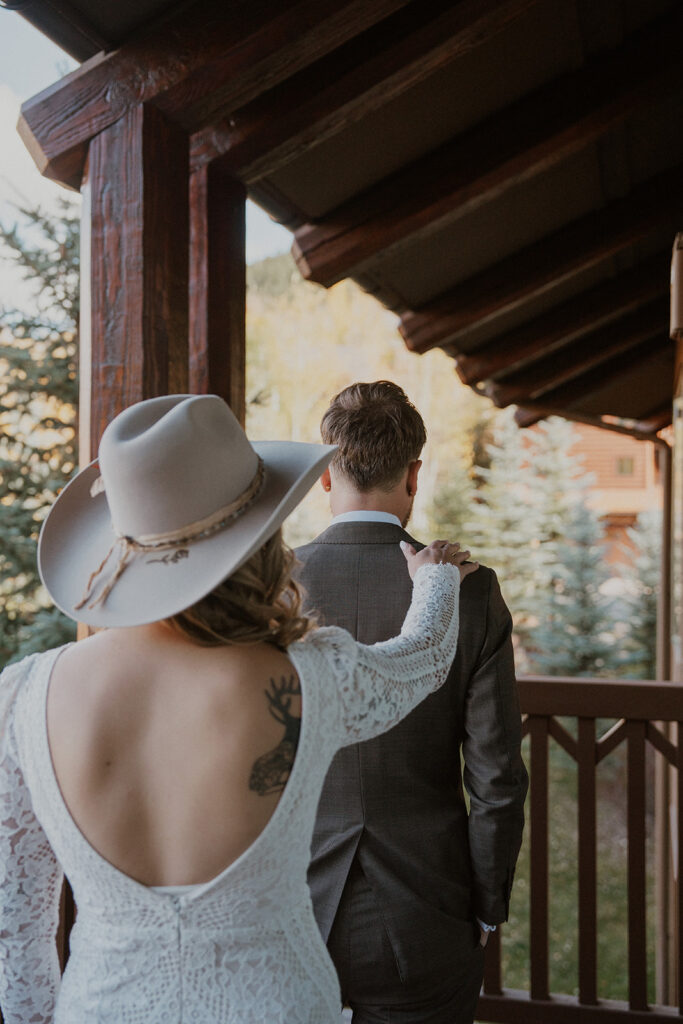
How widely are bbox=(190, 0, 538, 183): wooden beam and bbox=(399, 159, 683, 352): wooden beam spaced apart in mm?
2391

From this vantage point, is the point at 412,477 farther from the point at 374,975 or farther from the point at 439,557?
the point at 374,975

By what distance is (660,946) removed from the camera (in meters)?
5.10

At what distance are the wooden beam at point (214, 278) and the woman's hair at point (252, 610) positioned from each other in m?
1.14

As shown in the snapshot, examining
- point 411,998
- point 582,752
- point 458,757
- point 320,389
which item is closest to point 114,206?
point 458,757

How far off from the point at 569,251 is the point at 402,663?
12.3 ft

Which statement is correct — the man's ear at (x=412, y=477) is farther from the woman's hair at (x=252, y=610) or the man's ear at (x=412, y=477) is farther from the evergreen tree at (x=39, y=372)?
the evergreen tree at (x=39, y=372)

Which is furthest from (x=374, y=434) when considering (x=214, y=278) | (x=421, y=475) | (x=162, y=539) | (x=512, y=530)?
(x=421, y=475)

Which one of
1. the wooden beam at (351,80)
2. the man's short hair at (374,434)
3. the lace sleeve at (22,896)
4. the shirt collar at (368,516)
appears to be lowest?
the lace sleeve at (22,896)

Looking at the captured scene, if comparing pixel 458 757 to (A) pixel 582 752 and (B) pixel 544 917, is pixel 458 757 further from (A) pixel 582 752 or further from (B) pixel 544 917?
(B) pixel 544 917

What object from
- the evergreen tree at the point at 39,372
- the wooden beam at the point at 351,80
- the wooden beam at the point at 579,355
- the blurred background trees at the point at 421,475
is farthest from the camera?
the blurred background trees at the point at 421,475

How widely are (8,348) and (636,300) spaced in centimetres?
565

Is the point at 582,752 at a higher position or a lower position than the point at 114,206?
lower

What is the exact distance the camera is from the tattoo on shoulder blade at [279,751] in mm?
1012

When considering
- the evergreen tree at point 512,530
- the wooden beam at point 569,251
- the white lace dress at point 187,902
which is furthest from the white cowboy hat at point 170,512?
the evergreen tree at point 512,530
